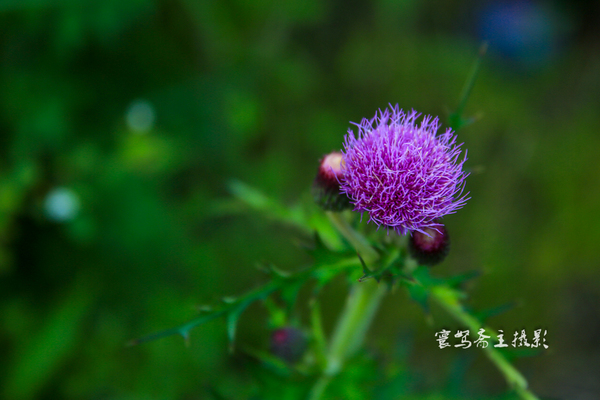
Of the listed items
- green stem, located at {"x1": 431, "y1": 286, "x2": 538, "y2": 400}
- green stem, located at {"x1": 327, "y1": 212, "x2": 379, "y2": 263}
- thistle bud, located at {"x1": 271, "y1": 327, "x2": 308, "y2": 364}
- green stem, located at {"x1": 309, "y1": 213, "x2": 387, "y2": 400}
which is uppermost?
green stem, located at {"x1": 431, "y1": 286, "x2": 538, "y2": 400}

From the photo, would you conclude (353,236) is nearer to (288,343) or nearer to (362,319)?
(362,319)

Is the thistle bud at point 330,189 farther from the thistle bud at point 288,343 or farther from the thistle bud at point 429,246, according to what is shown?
the thistle bud at point 288,343

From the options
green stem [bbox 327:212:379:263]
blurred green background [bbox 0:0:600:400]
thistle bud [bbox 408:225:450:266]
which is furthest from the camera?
blurred green background [bbox 0:0:600:400]

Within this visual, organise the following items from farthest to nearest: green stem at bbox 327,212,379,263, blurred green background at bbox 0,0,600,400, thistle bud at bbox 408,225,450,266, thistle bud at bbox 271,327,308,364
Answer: blurred green background at bbox 0,0,600,400
thistle bud at bbox 271,327,308,364
green stem at bbox 327,212,379,263
thistle bud at bbox 408,225,450,266

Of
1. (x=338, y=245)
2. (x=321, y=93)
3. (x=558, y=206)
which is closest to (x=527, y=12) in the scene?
(x=558, y=206)

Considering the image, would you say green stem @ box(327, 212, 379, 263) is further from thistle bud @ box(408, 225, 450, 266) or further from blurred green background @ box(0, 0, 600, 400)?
blurred green background @ box(0, 0, 600, 400)

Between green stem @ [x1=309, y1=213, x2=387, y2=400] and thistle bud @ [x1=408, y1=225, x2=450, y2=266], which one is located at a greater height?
thistle bud @ [x1=408, y1=225, x2=450, y2=266]

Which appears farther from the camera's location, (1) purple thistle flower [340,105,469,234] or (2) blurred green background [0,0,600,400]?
(2) blurred green background [0,0,600,400]

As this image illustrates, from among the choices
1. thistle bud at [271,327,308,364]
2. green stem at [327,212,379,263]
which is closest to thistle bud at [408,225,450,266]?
green stem at [327,212,379,263]
